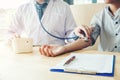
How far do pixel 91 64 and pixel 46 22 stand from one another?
0.76 m

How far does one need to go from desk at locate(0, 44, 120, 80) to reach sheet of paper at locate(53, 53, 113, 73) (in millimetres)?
34

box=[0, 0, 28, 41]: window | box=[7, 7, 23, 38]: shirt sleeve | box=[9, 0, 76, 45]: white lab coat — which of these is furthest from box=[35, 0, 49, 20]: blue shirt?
box=[0, 0, 28, 41]: window

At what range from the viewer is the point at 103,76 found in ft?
2.19

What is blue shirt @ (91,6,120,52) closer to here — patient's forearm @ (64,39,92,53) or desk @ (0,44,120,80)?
patient's forearm @ (64,39,92,53)

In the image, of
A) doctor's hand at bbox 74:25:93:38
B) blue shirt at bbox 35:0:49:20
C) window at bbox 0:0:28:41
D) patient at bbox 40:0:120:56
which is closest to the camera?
doctor's hand at bbox 74:25:93:38

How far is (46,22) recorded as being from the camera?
1.47 m

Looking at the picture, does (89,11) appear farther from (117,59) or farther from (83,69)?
(83,69)

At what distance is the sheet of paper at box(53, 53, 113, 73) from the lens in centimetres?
72

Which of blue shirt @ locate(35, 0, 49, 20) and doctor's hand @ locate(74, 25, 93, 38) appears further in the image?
blue shirt @ locate(35, 0, 49, 20)

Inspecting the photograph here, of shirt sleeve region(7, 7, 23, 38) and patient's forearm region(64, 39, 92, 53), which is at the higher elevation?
shirt sleeve region(7, 7, 23, 38)

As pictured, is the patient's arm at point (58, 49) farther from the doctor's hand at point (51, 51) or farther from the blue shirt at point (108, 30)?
the blue shirt at point (108, 30)

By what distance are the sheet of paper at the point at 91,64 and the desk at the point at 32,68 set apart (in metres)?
0.03

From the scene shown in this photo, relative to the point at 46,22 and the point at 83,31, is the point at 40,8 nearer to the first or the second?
the point at 46,22

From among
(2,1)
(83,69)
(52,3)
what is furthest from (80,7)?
(83,69)
